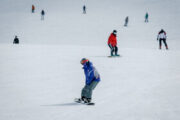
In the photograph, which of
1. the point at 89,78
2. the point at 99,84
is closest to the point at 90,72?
the point at 89,78

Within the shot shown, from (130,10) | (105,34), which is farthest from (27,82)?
(130,10)

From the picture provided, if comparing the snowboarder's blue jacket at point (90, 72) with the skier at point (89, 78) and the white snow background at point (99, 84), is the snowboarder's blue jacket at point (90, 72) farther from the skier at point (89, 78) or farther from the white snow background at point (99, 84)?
the white snow background at point (99, 84)

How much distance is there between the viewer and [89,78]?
6852 mm

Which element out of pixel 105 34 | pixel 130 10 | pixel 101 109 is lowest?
pixel 101 109

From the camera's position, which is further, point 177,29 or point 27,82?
point 177,29

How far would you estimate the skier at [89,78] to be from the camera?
22.2ft

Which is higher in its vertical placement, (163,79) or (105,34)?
(105,34)

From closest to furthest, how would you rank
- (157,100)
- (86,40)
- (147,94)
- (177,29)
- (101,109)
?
1. (101,109)
2. (157,100)
3. (147,94)
4. (86,40)
5. (177,29)

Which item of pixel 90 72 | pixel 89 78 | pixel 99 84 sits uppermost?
pixel 90 72

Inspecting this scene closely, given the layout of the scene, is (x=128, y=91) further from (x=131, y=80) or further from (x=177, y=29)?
(x=177, y=29)

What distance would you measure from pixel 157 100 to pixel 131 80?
8.18ft

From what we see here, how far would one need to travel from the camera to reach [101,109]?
21.4 feet

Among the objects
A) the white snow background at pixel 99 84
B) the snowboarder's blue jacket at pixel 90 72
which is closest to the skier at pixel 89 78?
the snowboarder's blue jacket at pixel 90 72

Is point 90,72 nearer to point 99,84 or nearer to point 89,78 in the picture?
point 89,78
